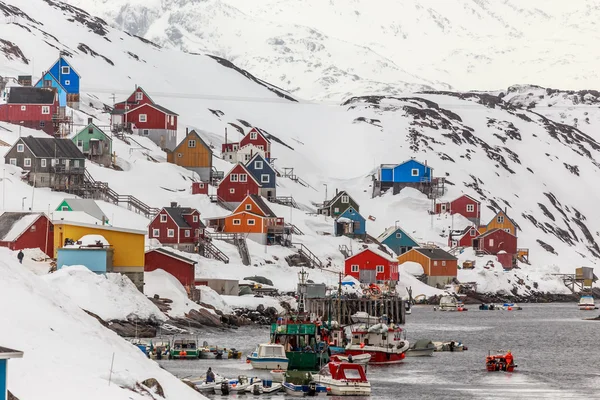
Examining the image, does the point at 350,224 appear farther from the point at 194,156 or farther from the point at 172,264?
the point at 172,264

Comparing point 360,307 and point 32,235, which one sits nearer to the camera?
point 32,235

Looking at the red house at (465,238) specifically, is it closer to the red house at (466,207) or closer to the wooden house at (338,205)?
the red house at (466,207)

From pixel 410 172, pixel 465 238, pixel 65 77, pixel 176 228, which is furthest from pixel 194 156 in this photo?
pixel 410 172

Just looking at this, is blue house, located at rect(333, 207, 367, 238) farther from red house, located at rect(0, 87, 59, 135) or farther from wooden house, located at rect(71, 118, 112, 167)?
red house, located at rect(0, 87, 59, 135)

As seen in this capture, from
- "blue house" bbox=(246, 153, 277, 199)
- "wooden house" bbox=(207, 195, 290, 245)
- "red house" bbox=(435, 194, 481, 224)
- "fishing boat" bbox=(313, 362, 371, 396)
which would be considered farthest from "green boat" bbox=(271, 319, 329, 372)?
"red house" bbox=(435, 194, 481, 224)

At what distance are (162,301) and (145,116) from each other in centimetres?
6383

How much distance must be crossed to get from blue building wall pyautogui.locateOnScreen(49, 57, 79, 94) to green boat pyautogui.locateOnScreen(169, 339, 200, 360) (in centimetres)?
8399

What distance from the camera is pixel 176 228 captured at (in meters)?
105

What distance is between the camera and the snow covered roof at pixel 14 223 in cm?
7919

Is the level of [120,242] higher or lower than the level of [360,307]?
higher

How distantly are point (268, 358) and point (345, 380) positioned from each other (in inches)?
306

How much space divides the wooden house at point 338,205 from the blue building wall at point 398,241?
6.43 metres

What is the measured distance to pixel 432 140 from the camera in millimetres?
187625

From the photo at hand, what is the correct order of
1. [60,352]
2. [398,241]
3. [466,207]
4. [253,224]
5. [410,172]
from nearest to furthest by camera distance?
[60,352] → [253,224] → [398,241] → [466,207] → [410,172]
